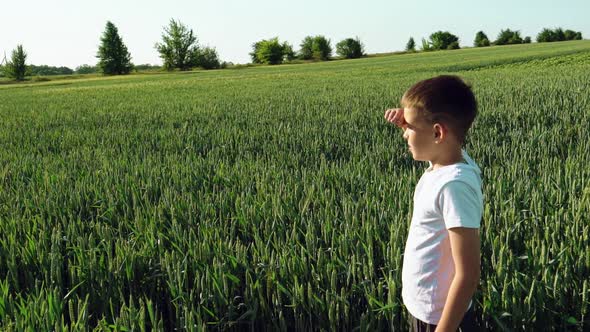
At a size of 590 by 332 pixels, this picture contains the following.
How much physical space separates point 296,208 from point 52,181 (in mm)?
2053

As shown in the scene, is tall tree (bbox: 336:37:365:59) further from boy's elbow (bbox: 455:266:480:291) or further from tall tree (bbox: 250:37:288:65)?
boy's elbow (bbox: 455:266:480:291)

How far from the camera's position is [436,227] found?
4.61 ft

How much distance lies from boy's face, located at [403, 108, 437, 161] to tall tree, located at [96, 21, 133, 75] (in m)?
70.3

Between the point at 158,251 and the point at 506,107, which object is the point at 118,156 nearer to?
the point at 158,251

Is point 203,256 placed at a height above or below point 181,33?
below

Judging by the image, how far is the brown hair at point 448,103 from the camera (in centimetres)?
134

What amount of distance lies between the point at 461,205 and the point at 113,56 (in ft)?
236

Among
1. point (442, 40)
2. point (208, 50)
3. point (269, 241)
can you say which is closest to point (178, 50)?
point (208, 50)

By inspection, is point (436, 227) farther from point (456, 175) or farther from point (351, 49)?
point (351, 49)

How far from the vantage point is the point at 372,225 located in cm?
251

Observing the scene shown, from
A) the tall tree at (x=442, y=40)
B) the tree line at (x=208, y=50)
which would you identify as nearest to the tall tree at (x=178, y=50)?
the tree line at (x=208, y=50)

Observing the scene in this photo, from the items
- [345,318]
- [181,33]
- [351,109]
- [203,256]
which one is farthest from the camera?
[181,33]

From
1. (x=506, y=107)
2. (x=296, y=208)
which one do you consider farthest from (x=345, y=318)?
(x=506, y=107)

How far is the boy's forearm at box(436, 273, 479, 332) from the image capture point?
1284 millimetres
